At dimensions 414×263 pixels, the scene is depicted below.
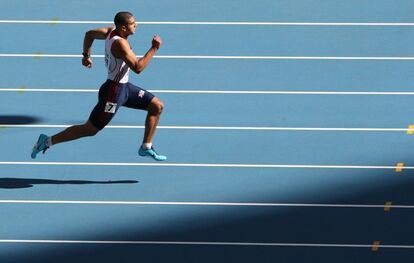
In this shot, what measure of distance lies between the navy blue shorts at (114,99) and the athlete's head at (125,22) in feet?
1.77

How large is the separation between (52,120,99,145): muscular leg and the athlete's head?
995mm

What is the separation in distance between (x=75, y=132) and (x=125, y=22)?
4.04ft

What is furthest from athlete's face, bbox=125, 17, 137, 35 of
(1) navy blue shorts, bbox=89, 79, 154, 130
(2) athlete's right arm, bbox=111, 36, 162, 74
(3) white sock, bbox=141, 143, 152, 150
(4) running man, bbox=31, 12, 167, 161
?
(3) white sock, bbox=141, 143, 152, 150

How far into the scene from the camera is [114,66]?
14.1 metres

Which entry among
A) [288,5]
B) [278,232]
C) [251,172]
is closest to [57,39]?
[288,5]

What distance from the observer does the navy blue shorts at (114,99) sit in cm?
1410

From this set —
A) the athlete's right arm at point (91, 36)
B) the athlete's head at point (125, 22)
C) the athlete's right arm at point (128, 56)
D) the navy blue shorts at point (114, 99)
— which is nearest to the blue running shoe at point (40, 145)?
the navy blue shorts at point (114, 99)

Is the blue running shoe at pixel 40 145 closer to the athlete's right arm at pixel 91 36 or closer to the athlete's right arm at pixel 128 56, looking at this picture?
the athlete's right arm at pixel 91 36

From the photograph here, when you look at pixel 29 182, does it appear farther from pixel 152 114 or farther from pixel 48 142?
pixel 152 114

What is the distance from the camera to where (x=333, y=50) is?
1789 cm

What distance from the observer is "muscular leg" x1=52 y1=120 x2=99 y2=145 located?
46.6ft

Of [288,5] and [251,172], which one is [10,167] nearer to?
[251,172]

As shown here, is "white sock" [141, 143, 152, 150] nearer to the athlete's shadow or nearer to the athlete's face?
the athlete's shadow

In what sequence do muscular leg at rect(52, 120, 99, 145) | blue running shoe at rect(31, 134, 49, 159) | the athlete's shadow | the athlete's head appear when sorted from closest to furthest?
1. the athlete's head
2. muscular leg at rect(52, 120, 99, 145)
3. the athlete's shadow
4. blue running shoe at rect(31, 134, 49, 159)
